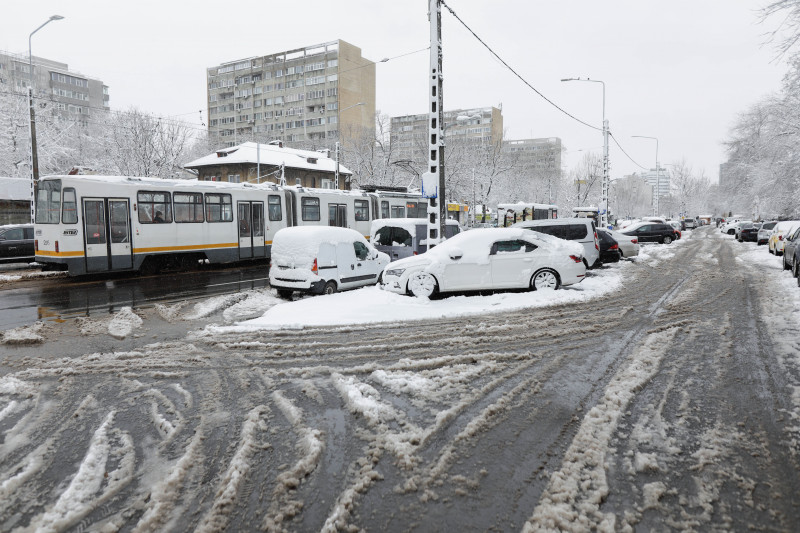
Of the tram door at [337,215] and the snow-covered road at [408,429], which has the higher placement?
the tram door at [337,215]

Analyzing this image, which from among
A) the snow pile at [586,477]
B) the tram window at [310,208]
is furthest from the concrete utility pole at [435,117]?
the tram window at [310,208]

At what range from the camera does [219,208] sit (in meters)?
19.5

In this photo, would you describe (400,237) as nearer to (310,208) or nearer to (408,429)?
(310,208)

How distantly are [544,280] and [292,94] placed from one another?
103 metres

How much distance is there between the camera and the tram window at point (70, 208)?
15.4m

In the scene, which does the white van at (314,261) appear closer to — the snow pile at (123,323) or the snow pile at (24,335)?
the snow pile at (123,323)

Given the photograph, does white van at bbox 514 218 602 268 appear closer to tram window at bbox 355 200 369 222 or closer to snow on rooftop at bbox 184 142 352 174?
tram window at bbox 355 200 369 222

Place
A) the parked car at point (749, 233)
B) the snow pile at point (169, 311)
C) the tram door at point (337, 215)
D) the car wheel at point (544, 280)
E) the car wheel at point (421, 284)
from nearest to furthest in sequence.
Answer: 1. the snow pile at point (169, 311)
2. the car wheel at point (421, 284)
3. the car wheel at point (544, 280)
4. the tram door at point (337, 215)
5. the parked car at point (749, 233)

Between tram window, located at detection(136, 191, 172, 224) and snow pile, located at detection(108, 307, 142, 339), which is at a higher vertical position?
tram window, located at detection(136, 191, 172, 224)

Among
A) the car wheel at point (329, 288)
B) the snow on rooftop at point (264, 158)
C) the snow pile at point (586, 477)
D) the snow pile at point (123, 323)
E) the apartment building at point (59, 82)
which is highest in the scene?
the apartment building at point (59, 82)

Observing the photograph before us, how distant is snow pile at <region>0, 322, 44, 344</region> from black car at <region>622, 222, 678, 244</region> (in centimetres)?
3573

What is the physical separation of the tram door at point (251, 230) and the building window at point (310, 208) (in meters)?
2.31

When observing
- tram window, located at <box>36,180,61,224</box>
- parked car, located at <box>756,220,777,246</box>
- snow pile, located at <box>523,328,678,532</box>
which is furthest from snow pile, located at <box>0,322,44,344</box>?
parked car, located at <box>756,220,777,246</box>

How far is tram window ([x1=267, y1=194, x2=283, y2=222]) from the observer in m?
21.7
